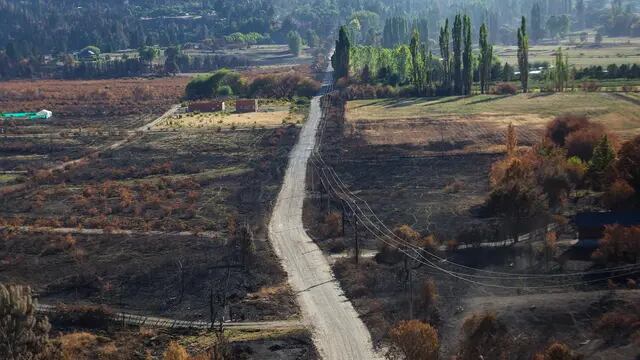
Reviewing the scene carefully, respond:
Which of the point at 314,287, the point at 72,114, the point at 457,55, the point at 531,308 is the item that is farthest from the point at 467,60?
the point at 531,308

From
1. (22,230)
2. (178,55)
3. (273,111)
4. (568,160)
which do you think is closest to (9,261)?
(22,230)

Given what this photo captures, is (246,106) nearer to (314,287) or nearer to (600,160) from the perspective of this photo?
(600,160)

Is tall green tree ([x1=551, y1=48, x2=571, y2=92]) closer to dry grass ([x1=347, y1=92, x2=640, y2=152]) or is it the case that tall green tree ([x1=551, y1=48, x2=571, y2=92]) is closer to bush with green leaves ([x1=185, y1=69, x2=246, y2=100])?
dry grass ([x1=347, y1=92, x2=640, y2=152])

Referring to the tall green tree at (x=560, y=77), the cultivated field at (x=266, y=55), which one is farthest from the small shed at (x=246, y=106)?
the cultivated field at (x=266, y=55)

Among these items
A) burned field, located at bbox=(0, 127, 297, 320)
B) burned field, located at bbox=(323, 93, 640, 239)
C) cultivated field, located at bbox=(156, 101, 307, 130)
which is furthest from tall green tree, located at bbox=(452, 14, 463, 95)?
burned field, located at bbox=(0, 127, 297, 320)

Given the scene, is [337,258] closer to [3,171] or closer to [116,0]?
[3,171]

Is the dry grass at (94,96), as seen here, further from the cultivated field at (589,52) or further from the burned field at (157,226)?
the cultivated field at (589,52)

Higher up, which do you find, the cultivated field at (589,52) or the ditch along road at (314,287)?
the cultivated field at (589,52)
